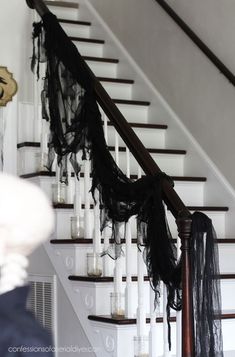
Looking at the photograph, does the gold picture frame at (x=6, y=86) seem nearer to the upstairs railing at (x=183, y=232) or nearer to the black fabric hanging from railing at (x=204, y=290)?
the upstairs railing at (x=183, y=232)

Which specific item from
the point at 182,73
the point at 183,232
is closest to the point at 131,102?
the point at 182,73

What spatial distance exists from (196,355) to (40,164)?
1900 millimetres

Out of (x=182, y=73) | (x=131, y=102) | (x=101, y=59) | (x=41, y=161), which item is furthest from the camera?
(x=101, y=59)

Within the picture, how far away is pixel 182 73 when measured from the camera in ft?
15.6

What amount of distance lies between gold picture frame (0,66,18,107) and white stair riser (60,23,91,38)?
3.87ft

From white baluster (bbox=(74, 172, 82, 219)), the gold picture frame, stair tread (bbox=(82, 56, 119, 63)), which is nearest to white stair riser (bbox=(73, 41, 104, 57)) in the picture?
stair tread (bbox=(82, 56, 119, 63))

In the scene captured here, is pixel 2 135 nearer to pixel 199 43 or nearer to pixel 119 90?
pixel 119 90

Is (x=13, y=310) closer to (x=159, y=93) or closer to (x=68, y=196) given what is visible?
(x=68, y=196)

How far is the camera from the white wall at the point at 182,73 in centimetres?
431

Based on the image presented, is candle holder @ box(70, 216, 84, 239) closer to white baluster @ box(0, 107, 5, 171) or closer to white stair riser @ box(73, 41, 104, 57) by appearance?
white baluster @ box(0, 107, 5, 171)

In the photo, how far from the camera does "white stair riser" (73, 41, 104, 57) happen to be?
5.53m

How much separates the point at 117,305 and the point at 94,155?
0.74 metres

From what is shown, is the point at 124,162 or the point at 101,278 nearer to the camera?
the point at 101,278

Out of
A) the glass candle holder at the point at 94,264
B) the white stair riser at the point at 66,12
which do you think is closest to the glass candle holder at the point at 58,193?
the glass candle holder at the point at 94,264
